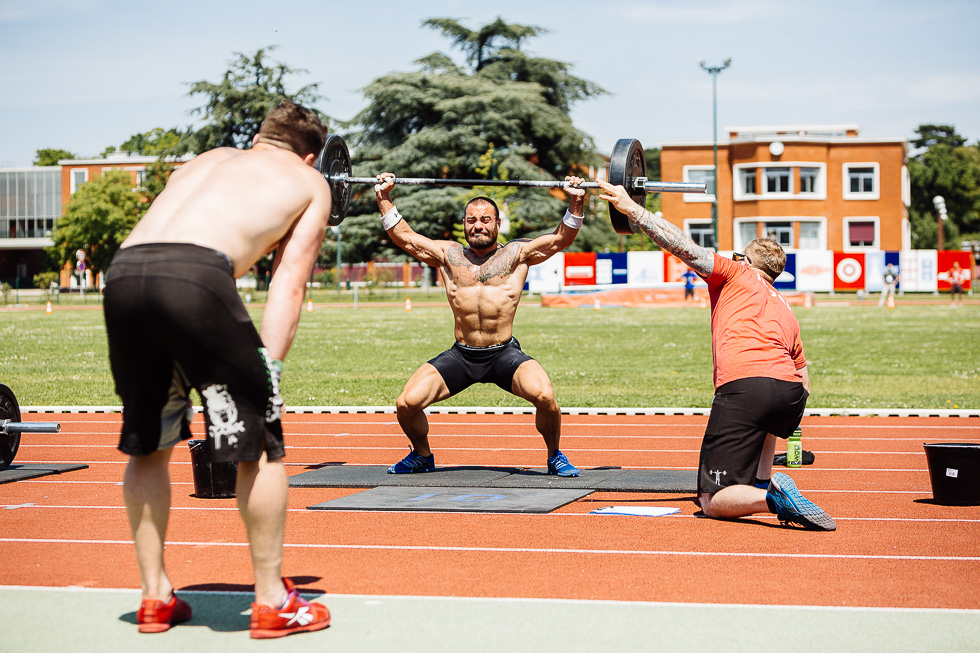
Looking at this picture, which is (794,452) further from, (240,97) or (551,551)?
(240,97)

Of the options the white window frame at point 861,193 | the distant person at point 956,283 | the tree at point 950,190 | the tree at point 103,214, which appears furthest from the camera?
the tree at point 950,190

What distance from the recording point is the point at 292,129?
401 cm

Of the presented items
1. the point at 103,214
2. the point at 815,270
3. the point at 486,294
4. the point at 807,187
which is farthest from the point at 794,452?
the point at 103,214

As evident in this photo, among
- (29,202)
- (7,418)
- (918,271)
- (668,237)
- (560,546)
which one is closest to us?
(560,546)

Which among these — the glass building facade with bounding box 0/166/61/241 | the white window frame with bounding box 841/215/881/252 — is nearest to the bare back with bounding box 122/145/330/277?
the white window frame with bounding box 841/215/881/252

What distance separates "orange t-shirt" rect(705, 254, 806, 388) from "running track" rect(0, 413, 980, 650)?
33.4 inches

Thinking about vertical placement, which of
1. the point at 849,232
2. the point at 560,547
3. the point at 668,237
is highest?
the point at 849,232

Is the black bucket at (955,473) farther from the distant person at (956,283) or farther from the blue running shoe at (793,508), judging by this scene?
the distant person at (956,283)

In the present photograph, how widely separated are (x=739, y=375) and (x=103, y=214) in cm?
6105

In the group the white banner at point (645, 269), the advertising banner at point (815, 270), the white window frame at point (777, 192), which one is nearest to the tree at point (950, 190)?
the white window frame at point (777, 192)

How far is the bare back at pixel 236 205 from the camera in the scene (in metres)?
3.67

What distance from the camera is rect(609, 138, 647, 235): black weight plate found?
647cm

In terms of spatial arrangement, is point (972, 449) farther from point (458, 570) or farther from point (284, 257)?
point (284, 257)

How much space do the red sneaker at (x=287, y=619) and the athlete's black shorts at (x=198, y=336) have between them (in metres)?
0.54
